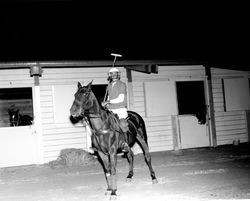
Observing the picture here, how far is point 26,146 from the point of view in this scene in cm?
1077

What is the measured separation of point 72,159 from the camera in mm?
10203

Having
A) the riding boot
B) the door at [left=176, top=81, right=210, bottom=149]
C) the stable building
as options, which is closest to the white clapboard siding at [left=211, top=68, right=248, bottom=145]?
the stable building

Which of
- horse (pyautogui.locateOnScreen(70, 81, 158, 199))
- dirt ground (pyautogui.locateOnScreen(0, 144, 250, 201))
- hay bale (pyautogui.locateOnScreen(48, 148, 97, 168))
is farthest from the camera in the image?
hay bale (pyautogui.locateOnScreen(48, 148, 97, 168))

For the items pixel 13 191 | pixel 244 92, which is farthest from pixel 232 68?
pixel 13 191

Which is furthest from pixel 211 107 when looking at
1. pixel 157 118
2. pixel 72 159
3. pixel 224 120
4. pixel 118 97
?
pixel 118 97

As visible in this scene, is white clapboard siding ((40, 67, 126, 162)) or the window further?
the window

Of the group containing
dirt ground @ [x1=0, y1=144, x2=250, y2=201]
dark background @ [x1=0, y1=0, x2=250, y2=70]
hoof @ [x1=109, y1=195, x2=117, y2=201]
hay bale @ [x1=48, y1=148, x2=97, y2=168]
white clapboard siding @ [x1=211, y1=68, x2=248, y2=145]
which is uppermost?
dark background @ [x1=0, y1=0, x2=250, y2=70]

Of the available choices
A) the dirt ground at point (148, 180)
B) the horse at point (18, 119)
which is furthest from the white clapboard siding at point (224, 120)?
the horse at point (18, 119)

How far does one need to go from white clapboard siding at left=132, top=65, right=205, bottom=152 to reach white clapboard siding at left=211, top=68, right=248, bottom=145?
4.96 feet

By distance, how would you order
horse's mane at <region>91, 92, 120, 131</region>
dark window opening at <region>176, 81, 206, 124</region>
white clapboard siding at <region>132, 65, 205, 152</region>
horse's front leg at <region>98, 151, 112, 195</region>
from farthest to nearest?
1. dark window opening at <region>176, 81, 206, 124</region>
2. white clapboard siding at <region>132, 65, 205, 152</region>
3. horse's front leg at <region>98, 151, 112, 195</region>
4. horse's mane at <region>91, 92, 120, 131</region>

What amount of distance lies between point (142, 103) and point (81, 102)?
6117mm

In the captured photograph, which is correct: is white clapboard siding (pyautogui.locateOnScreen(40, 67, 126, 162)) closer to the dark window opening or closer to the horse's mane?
the dark window opening

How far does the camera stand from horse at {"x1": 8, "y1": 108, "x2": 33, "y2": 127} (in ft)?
42.4

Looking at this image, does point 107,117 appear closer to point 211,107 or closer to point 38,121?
point 38,121
